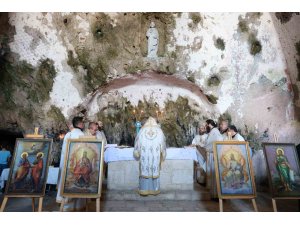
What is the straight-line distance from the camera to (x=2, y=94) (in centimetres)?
828

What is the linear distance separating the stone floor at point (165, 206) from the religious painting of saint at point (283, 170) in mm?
814

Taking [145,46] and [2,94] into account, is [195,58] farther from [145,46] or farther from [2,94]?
[2,94]

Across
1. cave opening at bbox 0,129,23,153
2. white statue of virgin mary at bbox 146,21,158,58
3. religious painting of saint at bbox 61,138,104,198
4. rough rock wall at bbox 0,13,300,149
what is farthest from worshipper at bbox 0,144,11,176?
white statue of virgin mary at bbox 146,21,158,58

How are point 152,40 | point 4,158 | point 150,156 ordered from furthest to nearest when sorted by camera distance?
point 152,40
point 4,158
point 150,156

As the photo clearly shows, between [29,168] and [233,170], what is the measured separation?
341 cm

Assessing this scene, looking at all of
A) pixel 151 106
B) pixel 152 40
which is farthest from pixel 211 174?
pixel 152 40

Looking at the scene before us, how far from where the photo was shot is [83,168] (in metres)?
4.86

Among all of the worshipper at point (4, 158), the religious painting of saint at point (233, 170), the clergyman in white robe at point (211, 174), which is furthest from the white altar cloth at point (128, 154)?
the worshipper at point (4, 158)

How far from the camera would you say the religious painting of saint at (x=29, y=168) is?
4.73 metres

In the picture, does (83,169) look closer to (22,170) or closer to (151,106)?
(22,170)

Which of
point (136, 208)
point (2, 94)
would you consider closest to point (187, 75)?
point (136, 208)

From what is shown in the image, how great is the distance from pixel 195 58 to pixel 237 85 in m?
1.49

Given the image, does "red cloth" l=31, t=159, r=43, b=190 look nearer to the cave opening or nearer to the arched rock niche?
the cave opening

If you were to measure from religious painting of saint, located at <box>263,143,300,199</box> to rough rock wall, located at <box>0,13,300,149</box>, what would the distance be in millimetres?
3274
